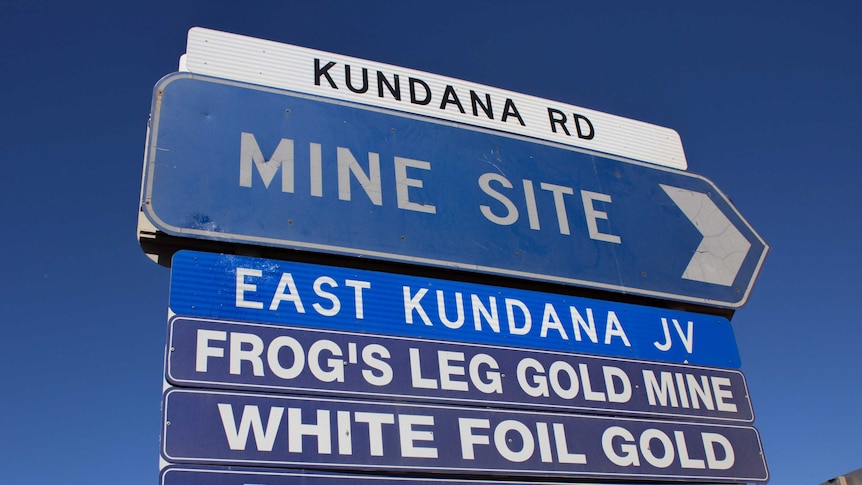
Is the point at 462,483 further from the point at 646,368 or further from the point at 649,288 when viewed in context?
the point at 649,288

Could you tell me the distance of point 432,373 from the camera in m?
3.47

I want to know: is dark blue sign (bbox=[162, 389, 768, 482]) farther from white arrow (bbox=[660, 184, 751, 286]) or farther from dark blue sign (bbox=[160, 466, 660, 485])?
white arrow (bbox=[660, 184, 751, 286])

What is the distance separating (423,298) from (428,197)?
583 mm

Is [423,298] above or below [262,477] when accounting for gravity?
above

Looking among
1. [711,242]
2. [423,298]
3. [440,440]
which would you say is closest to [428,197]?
[423,298]

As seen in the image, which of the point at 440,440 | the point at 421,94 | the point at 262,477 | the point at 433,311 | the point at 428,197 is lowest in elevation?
the point at 262,477

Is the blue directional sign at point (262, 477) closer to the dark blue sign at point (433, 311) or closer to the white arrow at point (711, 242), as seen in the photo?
the dark blue sign at point (433, 311)

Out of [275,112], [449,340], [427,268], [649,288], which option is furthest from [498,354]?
[275,112]

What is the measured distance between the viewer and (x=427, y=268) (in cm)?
387

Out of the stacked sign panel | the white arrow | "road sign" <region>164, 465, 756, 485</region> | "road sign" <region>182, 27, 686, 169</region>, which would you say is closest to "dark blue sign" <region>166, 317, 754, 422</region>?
the stacked sign panel

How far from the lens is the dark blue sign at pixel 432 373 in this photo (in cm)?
312

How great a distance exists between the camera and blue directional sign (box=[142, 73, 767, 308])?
11.8ft

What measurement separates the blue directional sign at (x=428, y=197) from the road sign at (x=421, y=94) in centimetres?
15

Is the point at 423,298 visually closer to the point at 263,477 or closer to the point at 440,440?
the point at 440,440
